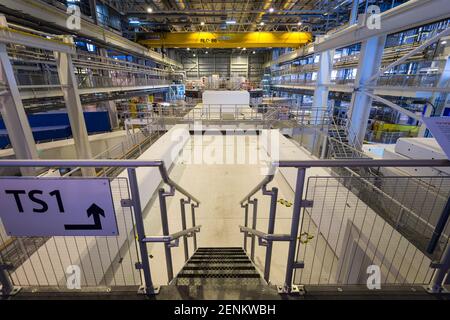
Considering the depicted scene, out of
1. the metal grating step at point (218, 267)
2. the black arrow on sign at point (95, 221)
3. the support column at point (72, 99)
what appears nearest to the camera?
the black arrow on sign at point (95, 221)

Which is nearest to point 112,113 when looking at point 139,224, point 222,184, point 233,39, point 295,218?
point 233,39

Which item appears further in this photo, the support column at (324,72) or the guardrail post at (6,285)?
the support column at (324,72)

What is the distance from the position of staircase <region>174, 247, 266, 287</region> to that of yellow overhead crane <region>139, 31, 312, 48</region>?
12.3m

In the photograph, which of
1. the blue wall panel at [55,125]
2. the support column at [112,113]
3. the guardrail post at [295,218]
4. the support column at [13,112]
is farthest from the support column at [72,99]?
the support column at [112,113]

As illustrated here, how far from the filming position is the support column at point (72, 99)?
5430 millimetres

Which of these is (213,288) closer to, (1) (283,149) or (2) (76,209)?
(2) (76,209)

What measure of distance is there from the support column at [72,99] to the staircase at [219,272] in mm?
4539

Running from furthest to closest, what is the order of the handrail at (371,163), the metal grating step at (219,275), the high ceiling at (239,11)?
the high ceiling at (239,11) → the metal grating step at (219,275) → the handrail at (371,163)

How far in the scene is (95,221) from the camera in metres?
1.19

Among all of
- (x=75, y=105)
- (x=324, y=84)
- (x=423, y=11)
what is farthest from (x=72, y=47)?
(x=324, y=84)

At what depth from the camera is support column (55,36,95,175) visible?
5.43 metres

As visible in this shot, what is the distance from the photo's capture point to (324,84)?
9.09 metres

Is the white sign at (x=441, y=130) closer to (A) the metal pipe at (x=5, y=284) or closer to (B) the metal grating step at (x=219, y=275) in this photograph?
(B) the metal grating step at (x=219, y=275)
